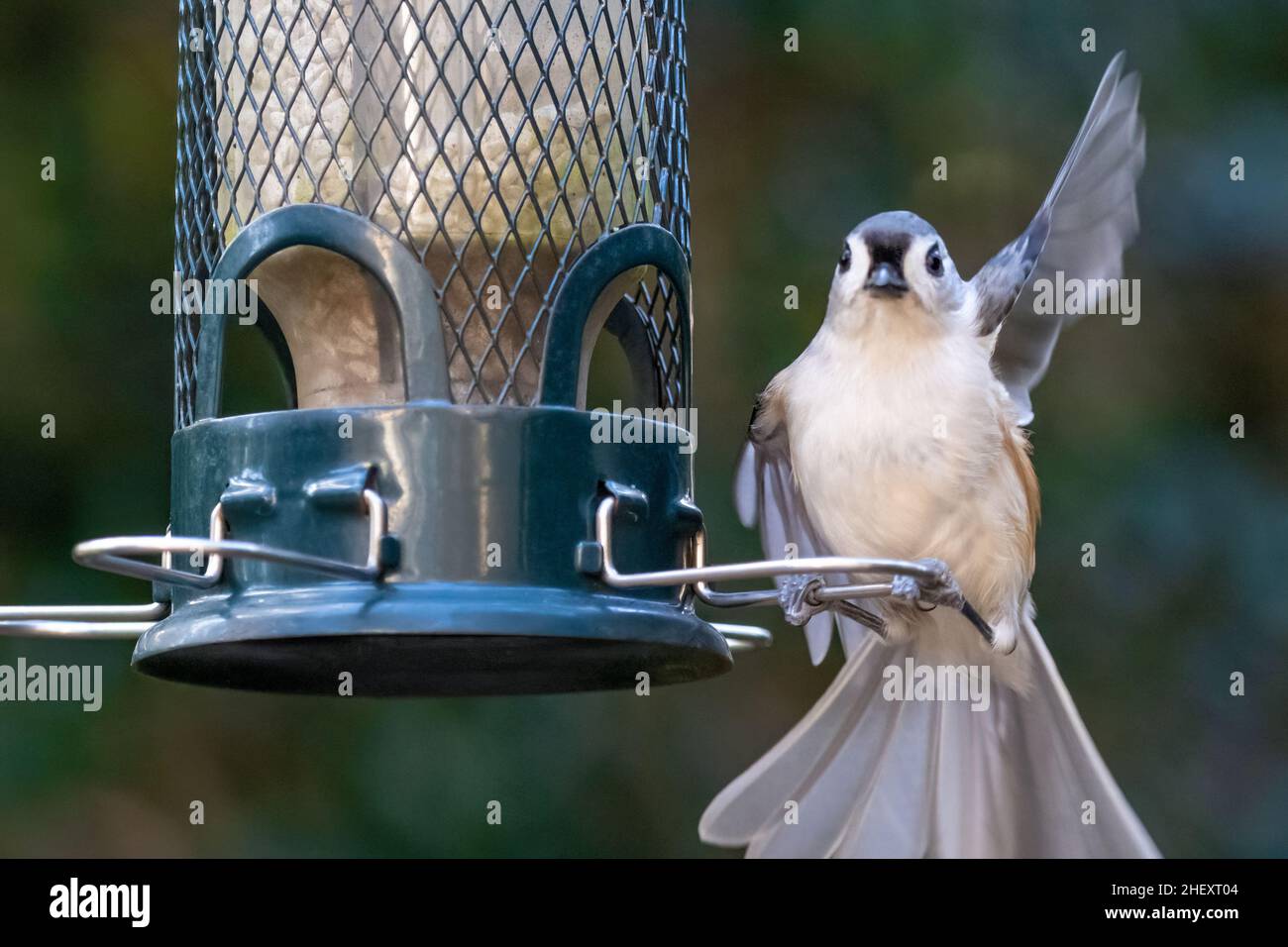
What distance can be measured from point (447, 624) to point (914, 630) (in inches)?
72.8

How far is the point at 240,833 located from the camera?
5816 millimetres

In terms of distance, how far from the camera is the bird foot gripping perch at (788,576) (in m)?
3.23

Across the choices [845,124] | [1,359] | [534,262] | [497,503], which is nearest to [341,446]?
[497,503]

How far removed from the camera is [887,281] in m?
4.22

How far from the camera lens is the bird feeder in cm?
353

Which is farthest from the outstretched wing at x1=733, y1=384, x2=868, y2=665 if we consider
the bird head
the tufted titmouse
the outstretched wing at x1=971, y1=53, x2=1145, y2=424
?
the outstretched wing at x1=971, y1=53, x2=1145, y2=424

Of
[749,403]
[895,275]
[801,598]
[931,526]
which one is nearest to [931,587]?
[801,598]

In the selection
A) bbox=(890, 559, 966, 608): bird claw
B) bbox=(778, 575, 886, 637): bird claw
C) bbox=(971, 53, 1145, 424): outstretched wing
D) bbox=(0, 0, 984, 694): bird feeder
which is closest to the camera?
bbox=(0, 0, 984, 694): bird feeder

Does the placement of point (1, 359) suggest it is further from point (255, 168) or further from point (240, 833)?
point (255, 168)

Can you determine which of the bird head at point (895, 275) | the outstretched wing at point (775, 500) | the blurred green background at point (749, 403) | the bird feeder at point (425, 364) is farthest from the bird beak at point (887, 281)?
the blurred green background at point (749, 403)

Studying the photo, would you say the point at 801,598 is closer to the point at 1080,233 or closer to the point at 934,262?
the point at 934,262

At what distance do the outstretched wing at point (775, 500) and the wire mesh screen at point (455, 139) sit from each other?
96cm

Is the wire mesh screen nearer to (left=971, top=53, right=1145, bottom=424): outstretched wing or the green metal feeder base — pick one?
the green metal feeder base

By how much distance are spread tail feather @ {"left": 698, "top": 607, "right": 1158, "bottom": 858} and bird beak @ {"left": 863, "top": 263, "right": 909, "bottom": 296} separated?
1102mm
